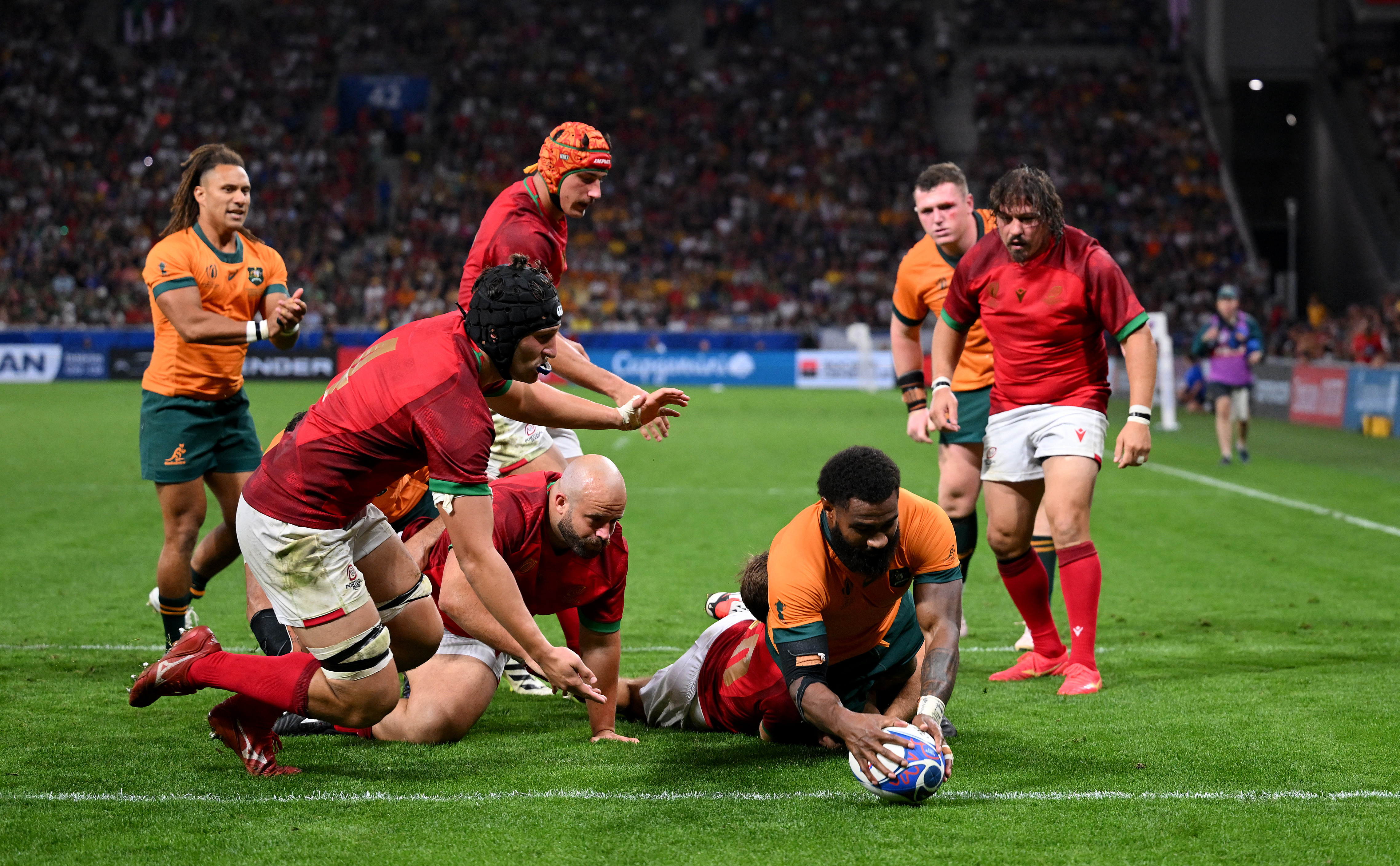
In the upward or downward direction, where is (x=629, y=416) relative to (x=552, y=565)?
upward

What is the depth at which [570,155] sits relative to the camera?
620 centimetres

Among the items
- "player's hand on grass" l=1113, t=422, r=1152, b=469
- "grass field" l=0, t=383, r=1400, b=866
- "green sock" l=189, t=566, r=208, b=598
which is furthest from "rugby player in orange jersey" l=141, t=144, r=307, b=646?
"player's hand on grass" l=1113, t=422, r=1152, b=469

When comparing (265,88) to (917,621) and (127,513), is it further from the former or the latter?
(917,621)

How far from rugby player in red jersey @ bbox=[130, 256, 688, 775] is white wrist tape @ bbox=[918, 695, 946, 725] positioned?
1084 mm

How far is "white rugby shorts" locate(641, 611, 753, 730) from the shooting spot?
5.36m

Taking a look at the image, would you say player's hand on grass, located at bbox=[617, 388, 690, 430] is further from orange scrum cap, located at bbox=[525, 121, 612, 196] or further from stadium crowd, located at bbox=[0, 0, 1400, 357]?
stadium crowd, located at bbox=[0, 0, 1400, 357]

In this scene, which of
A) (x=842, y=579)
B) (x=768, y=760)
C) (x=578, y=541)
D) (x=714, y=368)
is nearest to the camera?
(x=842, y=579)

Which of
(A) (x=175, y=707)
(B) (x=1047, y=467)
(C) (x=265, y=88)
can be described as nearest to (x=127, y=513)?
(A) (x=175, y=707)

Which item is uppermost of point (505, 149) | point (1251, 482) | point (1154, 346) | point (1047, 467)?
point (505, 149)

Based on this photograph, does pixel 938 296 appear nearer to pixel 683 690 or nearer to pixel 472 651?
pixel 683 690

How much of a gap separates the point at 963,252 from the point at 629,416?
283 cm

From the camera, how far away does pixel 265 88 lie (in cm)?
4097

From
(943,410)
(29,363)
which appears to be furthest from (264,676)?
(29,363)

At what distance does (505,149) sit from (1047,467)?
3522 cm
